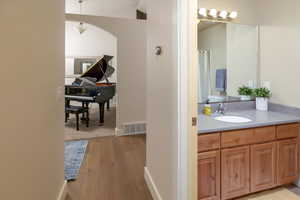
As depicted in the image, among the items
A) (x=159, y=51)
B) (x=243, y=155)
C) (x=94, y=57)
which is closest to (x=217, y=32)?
(x=159, y=51)

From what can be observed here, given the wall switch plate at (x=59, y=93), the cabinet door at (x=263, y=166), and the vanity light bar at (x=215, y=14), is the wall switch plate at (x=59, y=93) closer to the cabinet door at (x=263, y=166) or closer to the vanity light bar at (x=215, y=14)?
the vanity light bar at (x=215, y=14)

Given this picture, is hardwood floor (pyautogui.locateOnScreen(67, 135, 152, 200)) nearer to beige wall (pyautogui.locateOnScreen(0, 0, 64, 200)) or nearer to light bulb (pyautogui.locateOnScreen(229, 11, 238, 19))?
beige wall (pyautogui.locateOnScreen(0, 0, 64, 200))

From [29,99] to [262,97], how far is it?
2810 mm

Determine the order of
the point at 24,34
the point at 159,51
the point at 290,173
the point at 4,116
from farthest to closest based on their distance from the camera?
1. the point at 290,173
2. the point at 159,51
3. the point at 24,34
4. the point at 4,116

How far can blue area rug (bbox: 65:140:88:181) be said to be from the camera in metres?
2.72

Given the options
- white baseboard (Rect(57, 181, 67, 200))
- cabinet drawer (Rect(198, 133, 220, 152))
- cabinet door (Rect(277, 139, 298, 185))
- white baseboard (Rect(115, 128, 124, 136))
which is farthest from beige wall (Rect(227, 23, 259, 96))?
white baseboard (Rect(115, 128, 124, 136))

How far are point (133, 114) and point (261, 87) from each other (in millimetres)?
2835

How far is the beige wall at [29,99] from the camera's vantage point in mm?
997

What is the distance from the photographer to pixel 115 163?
3.09 metres

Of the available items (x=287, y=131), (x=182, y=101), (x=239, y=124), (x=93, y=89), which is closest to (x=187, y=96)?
(x=182, y=101)

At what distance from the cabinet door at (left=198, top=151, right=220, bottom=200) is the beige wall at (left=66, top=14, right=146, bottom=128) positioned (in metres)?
3.04

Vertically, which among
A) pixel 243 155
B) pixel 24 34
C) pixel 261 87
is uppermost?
pixel 24 34

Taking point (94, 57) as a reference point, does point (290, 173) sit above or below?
below

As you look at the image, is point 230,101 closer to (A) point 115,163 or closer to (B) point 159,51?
(B) point 159,51
